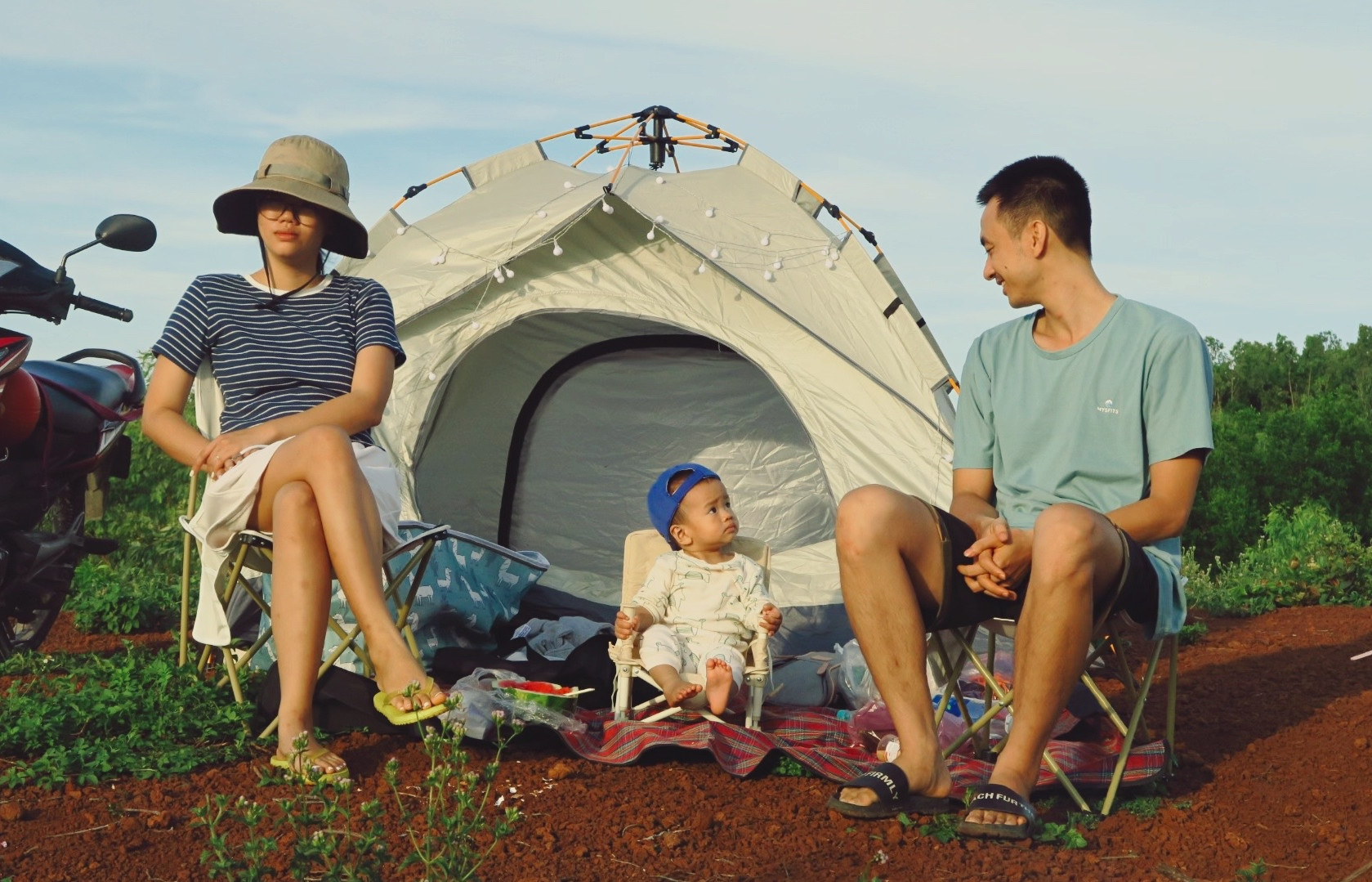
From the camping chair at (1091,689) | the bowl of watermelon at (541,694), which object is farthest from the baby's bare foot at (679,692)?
the camping chair at (1091,689)

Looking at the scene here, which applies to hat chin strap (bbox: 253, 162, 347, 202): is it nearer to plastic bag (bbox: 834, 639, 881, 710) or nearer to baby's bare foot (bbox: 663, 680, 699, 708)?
baby's bare foot (bbox: 663, 680, 699, 708)

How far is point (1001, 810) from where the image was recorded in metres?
2.58

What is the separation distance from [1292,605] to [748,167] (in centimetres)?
302

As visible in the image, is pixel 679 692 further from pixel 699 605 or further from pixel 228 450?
pixel 228 450

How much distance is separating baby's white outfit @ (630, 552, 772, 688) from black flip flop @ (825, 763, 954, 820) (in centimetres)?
101

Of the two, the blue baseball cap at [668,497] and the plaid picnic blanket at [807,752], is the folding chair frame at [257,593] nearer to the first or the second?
the plaid picnic blanket at [807,752]

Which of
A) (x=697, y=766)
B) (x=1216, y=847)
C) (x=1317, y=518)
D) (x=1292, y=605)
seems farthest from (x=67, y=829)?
(x=1317, y=518)

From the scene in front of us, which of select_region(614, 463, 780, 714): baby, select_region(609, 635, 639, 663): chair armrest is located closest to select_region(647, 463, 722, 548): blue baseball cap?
select_region(614, 463, 780, 714): baby

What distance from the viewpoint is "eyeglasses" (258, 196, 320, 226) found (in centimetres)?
364

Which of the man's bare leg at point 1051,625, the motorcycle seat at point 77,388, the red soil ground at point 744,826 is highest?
the motorcycle seat at point 77,388

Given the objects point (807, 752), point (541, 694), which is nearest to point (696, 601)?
point (541, 694)

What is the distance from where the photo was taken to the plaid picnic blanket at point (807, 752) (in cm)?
303

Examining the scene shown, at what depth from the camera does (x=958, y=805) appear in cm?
282

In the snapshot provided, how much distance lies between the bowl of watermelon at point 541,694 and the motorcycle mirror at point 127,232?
153cm
